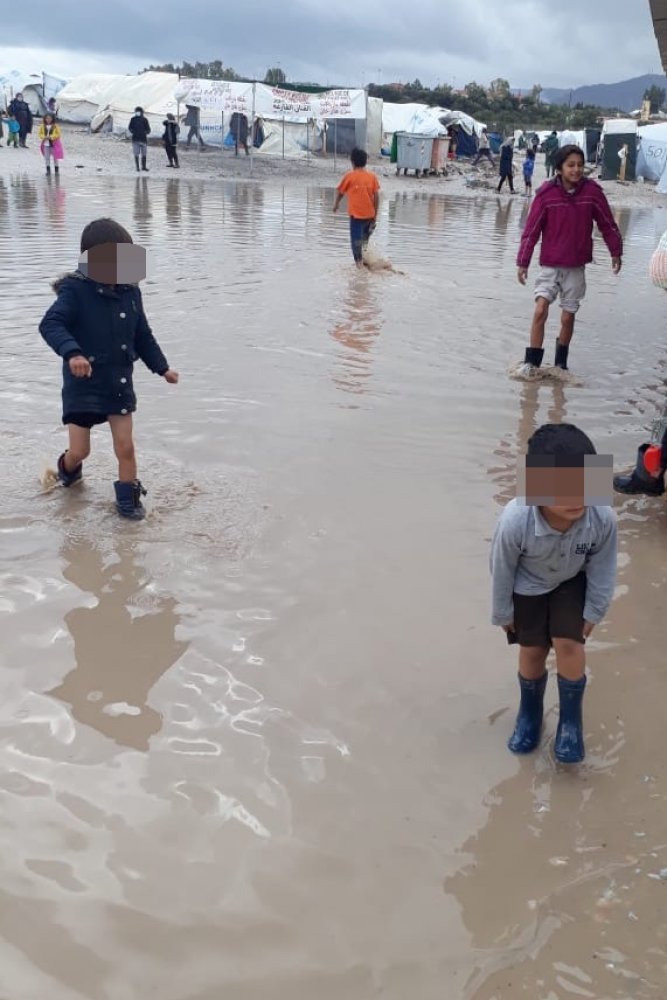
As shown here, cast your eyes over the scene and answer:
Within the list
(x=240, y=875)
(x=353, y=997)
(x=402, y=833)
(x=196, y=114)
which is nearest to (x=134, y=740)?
(x=240, y=875)

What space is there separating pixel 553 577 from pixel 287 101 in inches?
1367

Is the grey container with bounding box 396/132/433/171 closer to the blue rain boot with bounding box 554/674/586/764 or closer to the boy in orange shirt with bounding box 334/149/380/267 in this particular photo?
the boy in orange shirt with bounding box 334/149/380/267

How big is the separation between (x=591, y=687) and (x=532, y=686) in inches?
20.1

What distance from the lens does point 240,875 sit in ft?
8.45

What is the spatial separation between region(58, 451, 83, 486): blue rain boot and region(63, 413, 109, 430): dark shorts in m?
0.31

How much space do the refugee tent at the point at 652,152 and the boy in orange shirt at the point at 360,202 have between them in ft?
111

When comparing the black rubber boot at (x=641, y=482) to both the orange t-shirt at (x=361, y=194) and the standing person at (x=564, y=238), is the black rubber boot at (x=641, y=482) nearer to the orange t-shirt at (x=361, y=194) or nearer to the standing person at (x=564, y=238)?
the standing person at (x=564, y=238)

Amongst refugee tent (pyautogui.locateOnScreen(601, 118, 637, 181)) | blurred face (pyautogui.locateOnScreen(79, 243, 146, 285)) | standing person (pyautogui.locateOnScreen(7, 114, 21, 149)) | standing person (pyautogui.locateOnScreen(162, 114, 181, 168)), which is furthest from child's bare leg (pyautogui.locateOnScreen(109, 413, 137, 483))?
refugee tent (pyautogui.locateOnScreen(601, 118, 637, 181))

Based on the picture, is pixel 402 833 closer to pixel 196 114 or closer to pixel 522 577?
pixel 522 577

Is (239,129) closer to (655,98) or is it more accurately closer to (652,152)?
(652,152)

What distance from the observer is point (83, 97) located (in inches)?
1764

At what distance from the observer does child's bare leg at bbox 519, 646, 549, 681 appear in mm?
3074

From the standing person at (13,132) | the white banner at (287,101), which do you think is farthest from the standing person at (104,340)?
the standing person at (13,132)

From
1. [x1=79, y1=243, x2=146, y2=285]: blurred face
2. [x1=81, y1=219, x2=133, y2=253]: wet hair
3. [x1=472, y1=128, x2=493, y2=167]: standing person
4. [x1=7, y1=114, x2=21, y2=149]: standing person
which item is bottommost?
[x1=79, y1=243, x2=146, y2=285]: blurred face
